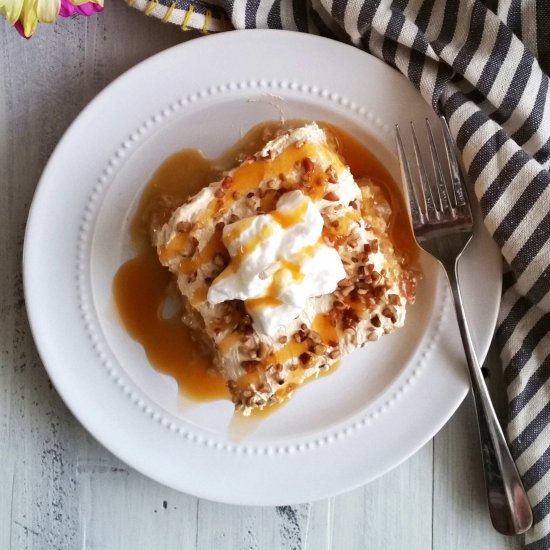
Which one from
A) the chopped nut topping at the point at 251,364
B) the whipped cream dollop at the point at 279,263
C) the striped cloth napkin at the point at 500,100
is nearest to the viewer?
the whipped cream dollop at the point at 279,263

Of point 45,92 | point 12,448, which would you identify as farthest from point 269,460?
point 45,92

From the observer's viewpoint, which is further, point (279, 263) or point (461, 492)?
point (461, 492)

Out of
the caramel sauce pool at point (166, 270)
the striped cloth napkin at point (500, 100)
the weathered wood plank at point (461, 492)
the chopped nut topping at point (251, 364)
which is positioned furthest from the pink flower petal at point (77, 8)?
the weathered wood plank at point (461, 492)

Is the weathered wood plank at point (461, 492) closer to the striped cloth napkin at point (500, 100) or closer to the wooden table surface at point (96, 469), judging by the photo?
the wooden table surface at point (96, 469)

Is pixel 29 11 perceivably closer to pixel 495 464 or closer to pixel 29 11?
pixel 29 11

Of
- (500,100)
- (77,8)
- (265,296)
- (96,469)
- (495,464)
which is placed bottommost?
(96,469)

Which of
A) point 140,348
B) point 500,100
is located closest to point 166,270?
point 140,348

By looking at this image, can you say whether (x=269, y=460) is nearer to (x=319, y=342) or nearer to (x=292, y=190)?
(x=319, y=342)

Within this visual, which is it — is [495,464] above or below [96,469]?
above
